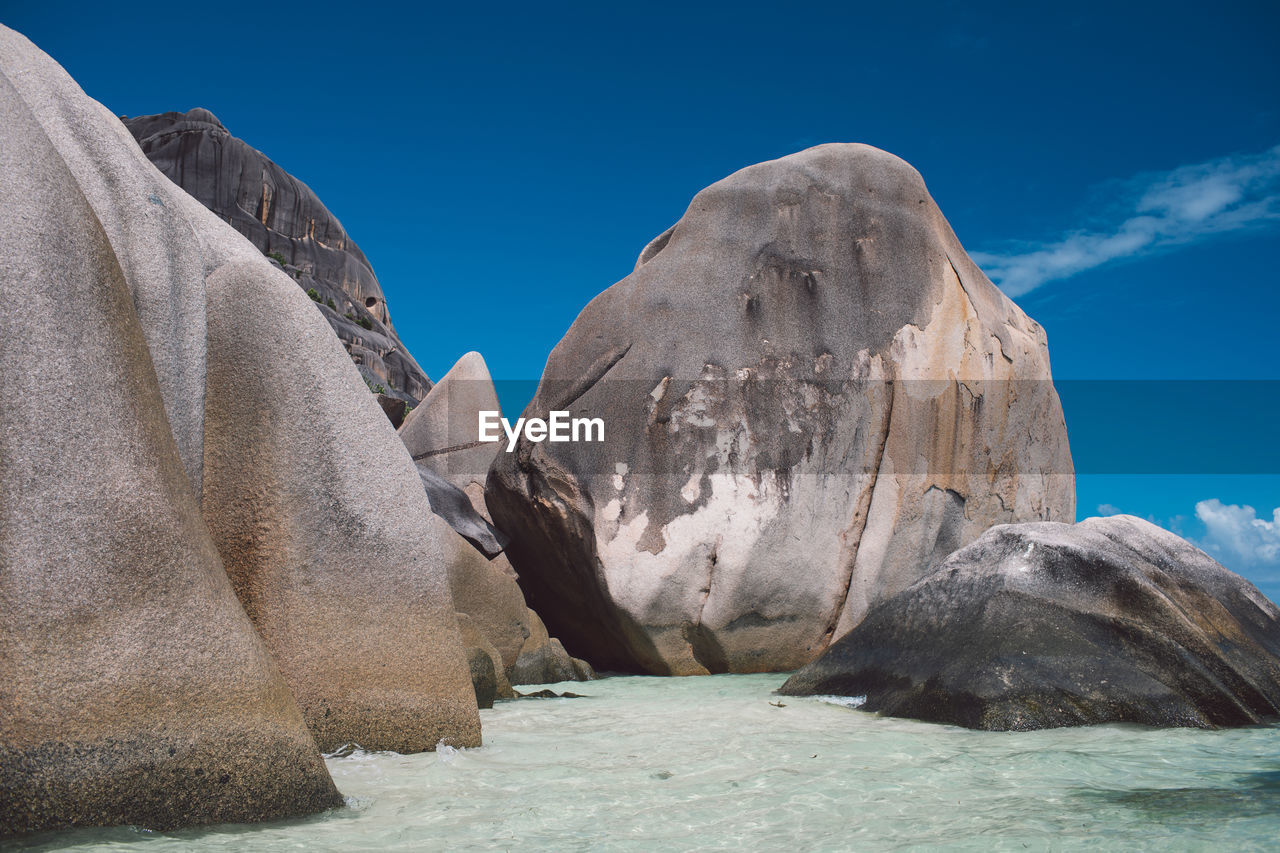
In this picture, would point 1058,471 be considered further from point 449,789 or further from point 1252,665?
point 449,789

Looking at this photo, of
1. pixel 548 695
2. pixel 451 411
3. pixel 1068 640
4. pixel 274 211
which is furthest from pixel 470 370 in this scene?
pixel 274 211

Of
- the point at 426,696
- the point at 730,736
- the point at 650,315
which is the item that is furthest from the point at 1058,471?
the point at 426,696

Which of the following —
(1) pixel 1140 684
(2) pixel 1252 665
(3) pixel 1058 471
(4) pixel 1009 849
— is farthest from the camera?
(3) pixel 1058 471

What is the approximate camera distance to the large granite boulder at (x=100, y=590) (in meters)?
2.38

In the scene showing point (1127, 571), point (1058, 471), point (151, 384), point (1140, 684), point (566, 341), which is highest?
point (566, 341)

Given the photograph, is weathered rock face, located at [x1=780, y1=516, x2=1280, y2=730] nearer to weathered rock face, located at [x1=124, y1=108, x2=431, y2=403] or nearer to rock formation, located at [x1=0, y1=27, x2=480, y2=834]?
rock formation, located at [x1=0, y1=27, x2=480, y2=834]

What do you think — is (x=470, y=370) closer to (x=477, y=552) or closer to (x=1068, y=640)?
(x=477, y=552)

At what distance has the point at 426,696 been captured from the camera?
12.2 ft

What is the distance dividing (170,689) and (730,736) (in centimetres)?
234

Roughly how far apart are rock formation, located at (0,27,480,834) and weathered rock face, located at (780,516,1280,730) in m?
2.37

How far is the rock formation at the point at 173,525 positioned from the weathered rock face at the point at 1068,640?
93.1 inches

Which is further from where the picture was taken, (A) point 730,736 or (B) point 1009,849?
(A) point 730,736

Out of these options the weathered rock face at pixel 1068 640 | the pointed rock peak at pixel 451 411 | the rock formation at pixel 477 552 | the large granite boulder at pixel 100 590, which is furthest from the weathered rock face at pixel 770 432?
the large granite boulder at pixel 100 590

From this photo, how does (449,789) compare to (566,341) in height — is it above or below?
below
